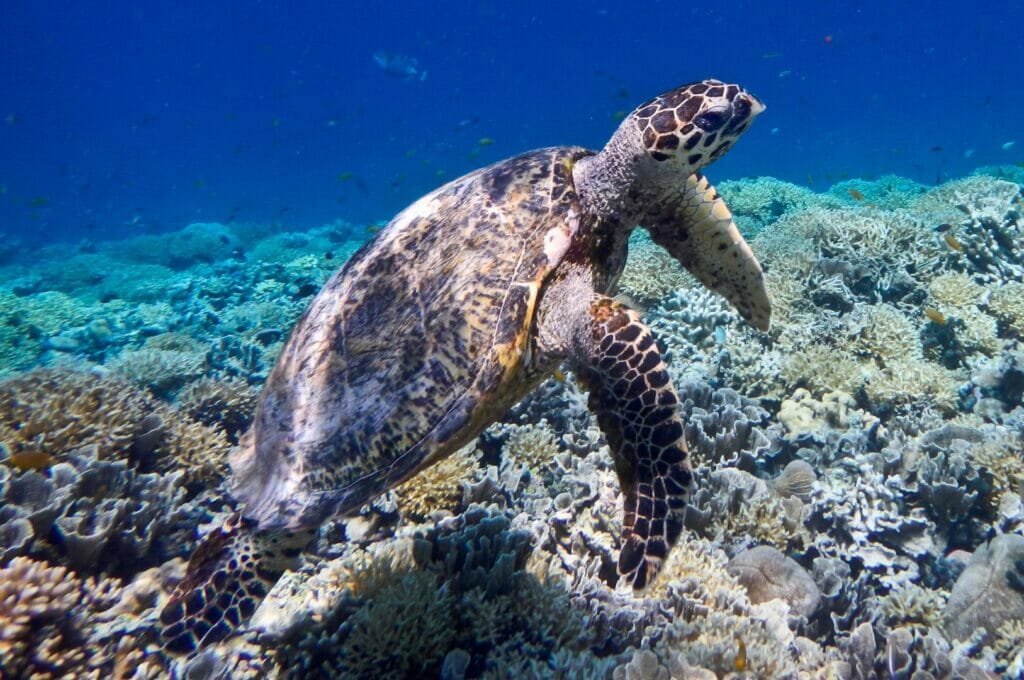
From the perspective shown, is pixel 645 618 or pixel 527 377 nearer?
pixel 645 618

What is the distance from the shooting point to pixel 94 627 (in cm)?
279

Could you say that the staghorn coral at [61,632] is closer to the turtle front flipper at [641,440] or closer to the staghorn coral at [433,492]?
the staghorn coral at [433,492]

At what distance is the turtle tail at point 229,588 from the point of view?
2.78 metres

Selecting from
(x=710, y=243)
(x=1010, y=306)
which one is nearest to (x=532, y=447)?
(x=710, y=243)

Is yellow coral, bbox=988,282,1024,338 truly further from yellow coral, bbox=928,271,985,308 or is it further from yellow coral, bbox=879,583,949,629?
yellow coral, bbox=879,583,949,629

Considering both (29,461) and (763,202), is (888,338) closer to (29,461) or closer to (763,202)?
(29,461)

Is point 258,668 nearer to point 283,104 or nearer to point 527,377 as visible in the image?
point 527,377

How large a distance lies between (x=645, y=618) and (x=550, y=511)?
1.03m

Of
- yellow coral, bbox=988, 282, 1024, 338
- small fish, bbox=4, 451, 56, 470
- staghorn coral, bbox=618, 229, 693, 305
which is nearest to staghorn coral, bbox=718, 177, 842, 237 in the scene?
staghorn coral, bbox=618, 229, 693, 305

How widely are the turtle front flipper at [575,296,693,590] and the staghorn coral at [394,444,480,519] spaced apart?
1555 millimetres

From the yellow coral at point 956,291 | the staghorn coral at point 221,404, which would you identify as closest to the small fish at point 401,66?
the staghorn coral at point 221,404

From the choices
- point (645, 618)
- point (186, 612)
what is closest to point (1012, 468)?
point (645, 618)

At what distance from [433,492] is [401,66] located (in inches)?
4992

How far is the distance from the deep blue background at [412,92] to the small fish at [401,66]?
1.91 m
